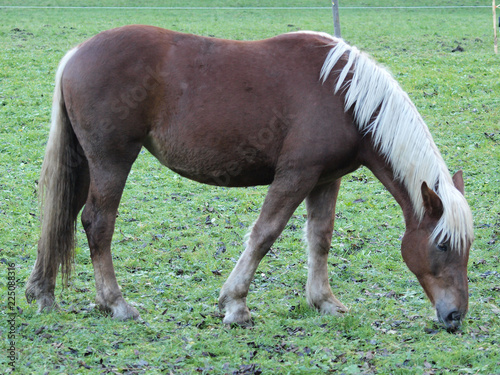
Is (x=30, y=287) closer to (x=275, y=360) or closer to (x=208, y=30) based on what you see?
(x=275, y=360)

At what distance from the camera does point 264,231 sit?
4.57 metres

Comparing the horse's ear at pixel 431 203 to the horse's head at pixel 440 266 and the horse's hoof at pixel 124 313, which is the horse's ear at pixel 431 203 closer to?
the horse's head at pixel 440 266

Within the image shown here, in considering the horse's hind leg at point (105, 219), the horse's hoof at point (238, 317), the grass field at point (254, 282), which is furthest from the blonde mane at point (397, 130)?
the horse's hind leg at point (105, 219)

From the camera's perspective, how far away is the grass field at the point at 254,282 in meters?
3.99

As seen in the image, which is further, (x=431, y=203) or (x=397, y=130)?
(x=397, y=130)

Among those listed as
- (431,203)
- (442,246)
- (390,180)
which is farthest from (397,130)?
(442,246)

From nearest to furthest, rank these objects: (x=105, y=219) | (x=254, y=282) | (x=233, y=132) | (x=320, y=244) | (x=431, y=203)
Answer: (x=431, y=203), (x=233, y=132), (x=105, y=219), (x=320, y=244), (x=254, y=282)

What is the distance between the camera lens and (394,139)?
443cm

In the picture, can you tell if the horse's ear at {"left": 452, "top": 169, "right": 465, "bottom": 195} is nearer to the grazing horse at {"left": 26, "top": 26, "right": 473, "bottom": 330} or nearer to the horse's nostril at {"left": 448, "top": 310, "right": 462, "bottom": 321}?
the grazing horse at {"left": 26, "top": 26, "right": 473, "bottom": 330}

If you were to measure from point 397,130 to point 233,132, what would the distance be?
3.99 feet

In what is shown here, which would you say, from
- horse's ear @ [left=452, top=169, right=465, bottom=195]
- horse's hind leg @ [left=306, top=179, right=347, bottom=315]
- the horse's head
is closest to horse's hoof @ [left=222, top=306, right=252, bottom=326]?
horse's hind leg @ [left=306, top=179, right=347, bottom=315]

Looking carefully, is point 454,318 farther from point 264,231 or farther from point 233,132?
point 233,132

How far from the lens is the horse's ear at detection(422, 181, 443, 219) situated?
13.6 feet

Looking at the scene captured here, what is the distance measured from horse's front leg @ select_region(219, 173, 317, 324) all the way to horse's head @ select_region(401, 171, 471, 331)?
870mm
